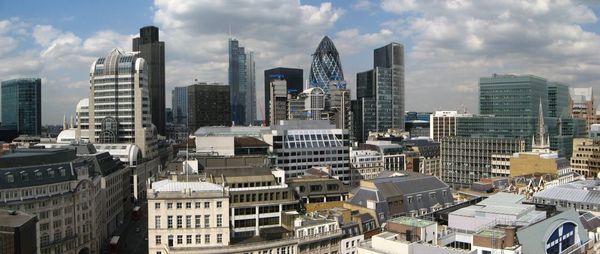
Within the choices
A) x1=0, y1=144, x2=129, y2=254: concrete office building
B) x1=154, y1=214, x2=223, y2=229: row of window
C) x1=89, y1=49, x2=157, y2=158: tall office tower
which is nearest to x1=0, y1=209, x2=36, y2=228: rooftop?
x1=154, y1=214, x2=223, y2=229: row of window

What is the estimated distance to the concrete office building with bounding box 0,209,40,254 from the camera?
181ft

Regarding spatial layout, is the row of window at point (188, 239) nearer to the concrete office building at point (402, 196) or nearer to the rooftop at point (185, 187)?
the rooftop at point (185, 187)

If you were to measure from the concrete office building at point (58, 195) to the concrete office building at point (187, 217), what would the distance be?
79.7 feet

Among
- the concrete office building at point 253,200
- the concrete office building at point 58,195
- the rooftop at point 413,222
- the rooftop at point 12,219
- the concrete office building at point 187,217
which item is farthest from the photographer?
the concrete office building at point 58,195

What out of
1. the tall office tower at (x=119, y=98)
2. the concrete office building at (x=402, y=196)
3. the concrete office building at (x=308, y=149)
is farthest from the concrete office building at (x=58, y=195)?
the tall office tower at (x=119, y=98)

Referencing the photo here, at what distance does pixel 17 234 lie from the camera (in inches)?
2217

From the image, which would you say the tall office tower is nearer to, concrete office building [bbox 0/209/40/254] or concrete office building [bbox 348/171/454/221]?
concrete office building [bbox 348/171/454/221]

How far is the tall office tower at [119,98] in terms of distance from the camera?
193250 mm

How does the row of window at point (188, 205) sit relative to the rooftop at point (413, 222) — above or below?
above

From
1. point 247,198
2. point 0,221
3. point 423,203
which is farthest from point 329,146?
point 0,221

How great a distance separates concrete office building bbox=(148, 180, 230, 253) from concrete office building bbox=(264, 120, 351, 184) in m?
70.5

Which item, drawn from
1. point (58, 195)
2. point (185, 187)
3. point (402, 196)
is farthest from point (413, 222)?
point (58, 195)

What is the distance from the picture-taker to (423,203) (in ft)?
375

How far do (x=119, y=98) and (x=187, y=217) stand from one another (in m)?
115
